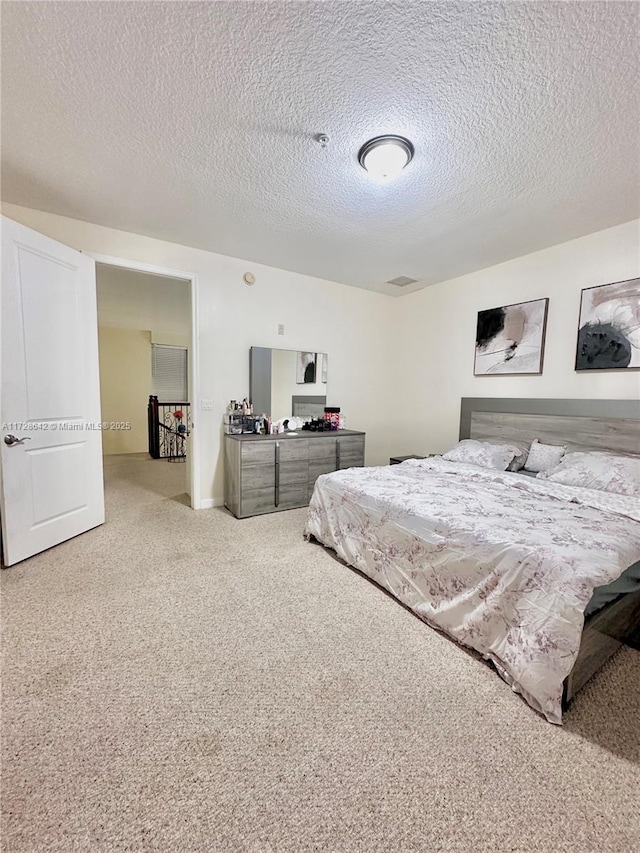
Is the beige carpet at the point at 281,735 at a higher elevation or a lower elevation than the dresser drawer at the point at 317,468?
lower

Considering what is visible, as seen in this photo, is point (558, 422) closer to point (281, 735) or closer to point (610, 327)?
point (610, 327)

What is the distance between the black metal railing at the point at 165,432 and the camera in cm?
654

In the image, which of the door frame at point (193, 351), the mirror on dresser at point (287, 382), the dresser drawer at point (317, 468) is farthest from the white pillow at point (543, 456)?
the door frame at point (193, 351)

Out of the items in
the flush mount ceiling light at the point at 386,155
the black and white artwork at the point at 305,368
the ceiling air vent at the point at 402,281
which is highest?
the ceiling air vent at the point at 402,281

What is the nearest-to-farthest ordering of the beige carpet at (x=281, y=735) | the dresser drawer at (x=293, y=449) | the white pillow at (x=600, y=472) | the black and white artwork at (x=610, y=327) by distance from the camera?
the beige carpet at (x=281, y=735) → the white pillow at (x=600, y=472) → the black and white artwork at (x=610, y=327) → the dresser drawer at (x=293, y=449)

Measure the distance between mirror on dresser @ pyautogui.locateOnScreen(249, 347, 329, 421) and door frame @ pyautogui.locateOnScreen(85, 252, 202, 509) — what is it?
611 millimetres

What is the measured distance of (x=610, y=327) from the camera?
9.12 feet

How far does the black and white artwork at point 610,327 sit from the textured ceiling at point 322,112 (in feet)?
1.76

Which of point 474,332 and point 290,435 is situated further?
point 474,332

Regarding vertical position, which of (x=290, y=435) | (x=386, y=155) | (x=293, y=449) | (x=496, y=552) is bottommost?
(x=496, y=552)

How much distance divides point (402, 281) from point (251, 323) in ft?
6.37

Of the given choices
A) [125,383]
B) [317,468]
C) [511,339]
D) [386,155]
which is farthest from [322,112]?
[125,383]

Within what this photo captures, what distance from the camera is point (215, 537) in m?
2.94

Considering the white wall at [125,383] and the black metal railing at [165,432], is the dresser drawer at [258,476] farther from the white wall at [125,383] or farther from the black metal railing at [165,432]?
the white wall at [125,383]
